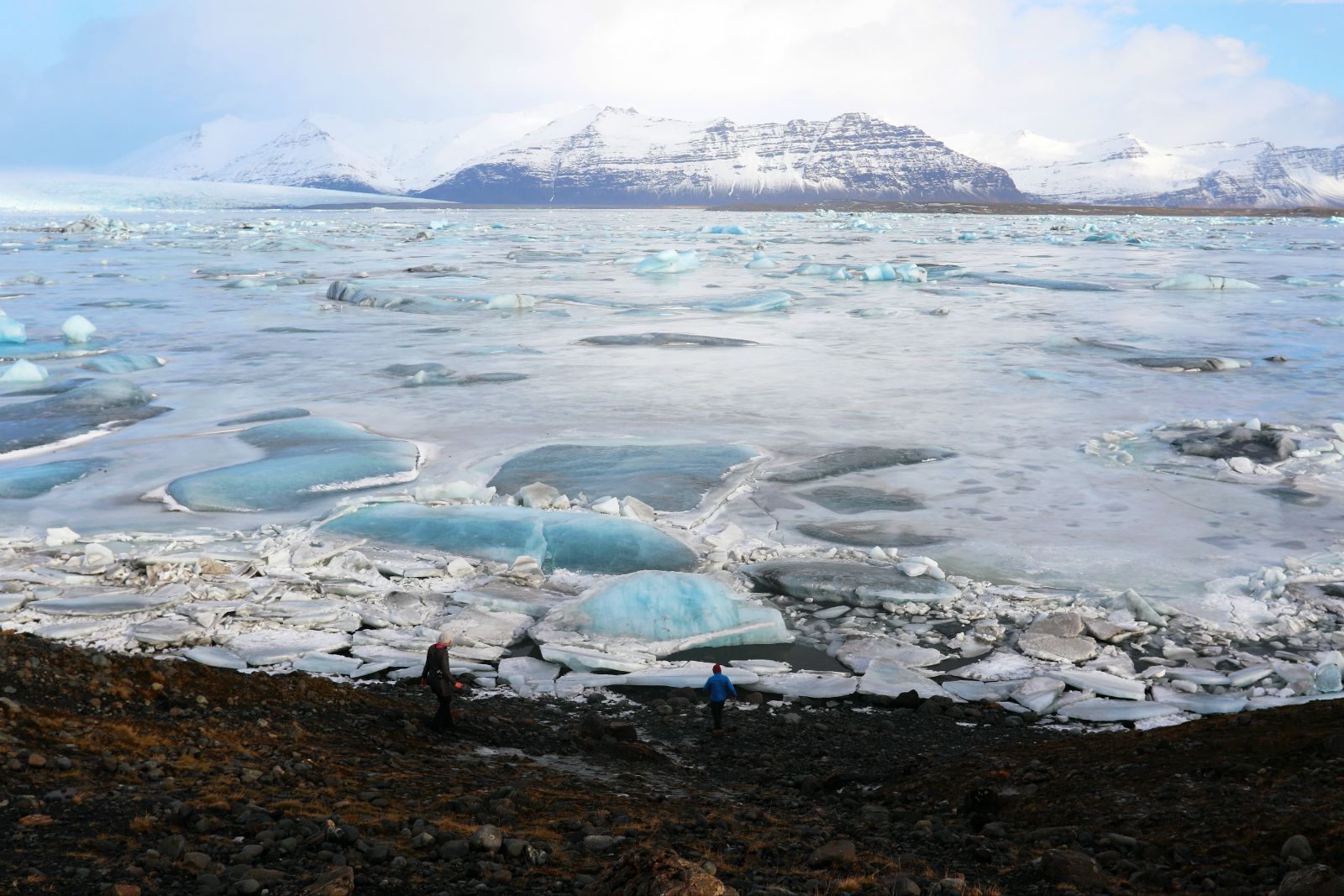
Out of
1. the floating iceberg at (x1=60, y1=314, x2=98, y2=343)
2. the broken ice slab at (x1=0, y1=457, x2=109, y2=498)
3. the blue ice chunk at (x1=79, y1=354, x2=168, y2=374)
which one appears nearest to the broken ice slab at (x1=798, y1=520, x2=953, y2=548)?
the broken ice slab at (x1=0, y1=457, x2=109, y2=498)

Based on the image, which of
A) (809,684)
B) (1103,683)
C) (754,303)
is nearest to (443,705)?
(809,684)

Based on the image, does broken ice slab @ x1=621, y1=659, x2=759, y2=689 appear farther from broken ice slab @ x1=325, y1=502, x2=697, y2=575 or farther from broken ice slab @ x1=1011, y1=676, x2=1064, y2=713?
broken ice slab @ x1=1011, y1=676, x2=1064, y2=713

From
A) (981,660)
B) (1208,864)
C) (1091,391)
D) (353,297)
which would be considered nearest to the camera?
(1208,864)

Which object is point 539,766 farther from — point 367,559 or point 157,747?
point 367,559

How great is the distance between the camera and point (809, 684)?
592 cm

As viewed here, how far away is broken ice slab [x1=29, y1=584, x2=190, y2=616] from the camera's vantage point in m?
6.48

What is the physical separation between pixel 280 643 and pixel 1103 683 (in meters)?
4.85

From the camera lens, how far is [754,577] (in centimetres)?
729

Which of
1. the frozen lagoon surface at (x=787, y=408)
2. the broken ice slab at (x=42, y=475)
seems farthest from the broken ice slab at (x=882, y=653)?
the broken ice slab at (x=42, y=475)

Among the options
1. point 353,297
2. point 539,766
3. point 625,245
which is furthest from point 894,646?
point 625,245

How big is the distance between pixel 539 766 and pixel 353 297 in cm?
2084

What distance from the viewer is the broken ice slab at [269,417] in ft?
38.3

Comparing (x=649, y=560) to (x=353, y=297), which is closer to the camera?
(x=649, y=560)

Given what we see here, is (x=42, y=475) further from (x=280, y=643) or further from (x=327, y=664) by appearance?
(x=327, y=664)
